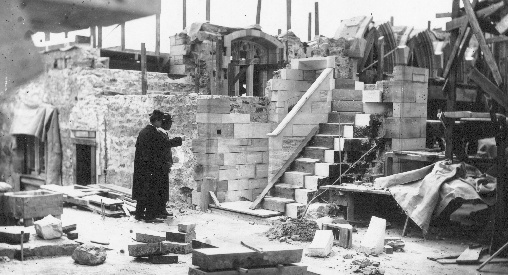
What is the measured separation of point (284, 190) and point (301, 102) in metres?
1.91

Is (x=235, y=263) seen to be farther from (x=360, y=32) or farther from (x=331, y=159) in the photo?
(x=360, y=32)

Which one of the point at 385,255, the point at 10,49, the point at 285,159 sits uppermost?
the point at 10,49

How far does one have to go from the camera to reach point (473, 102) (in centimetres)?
1405

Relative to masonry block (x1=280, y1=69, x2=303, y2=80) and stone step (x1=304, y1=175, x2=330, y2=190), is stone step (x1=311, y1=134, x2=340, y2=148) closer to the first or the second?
stone step (x1=304, y1=175, x2=330, y2=190)

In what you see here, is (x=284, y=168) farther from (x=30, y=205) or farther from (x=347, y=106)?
(x=30, y=205)

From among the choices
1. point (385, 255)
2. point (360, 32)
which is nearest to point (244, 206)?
point (385, 255)

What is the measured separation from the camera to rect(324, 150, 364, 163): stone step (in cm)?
1119

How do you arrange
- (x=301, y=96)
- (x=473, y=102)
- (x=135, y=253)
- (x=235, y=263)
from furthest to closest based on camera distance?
1. (x=473, y=102)
2. (x=301, y=96)
3. (x=135, y=253)
4. (x=235, y=263)

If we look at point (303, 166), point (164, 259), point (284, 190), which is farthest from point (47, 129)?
point (164, 259)

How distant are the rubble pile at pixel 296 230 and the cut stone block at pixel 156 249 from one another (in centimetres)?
171

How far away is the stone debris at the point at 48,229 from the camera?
7961 millimetres

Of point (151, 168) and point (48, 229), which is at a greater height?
point (151, 168)

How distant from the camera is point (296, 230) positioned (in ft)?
30.0

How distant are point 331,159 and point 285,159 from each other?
1.21m
